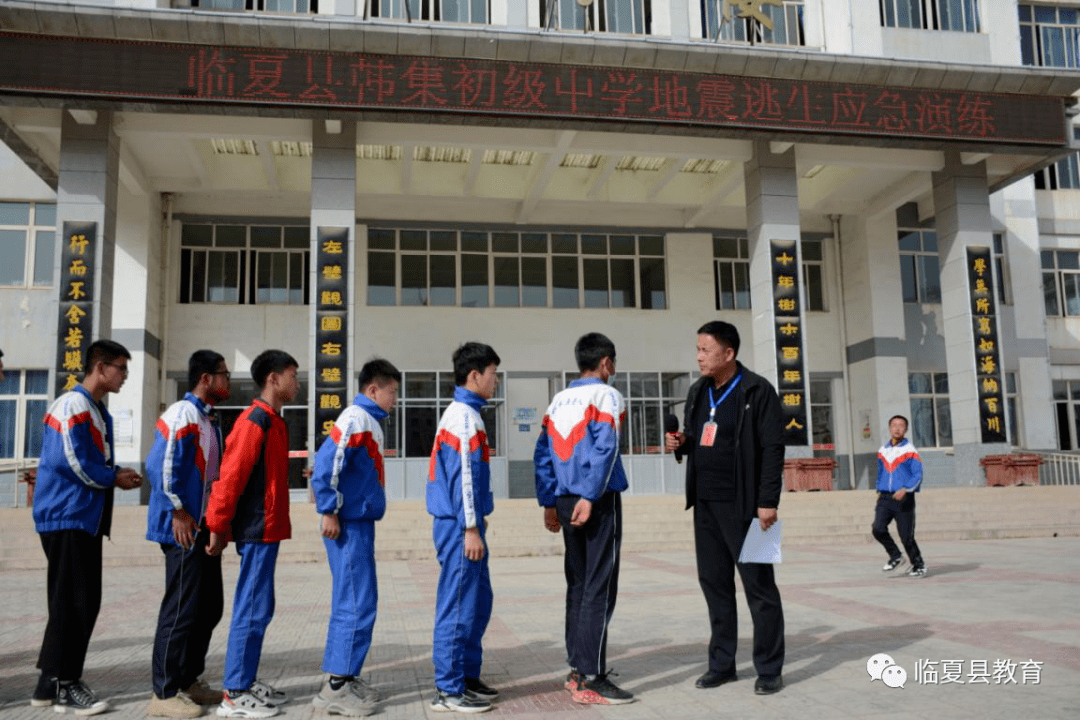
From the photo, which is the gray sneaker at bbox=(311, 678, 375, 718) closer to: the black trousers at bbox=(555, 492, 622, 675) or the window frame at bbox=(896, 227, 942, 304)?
the black trousers at bbox=(555, 492, 622, 675)

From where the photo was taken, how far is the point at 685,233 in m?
22.3

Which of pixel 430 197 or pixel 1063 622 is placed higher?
pixel 430 197

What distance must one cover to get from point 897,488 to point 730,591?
5.20m

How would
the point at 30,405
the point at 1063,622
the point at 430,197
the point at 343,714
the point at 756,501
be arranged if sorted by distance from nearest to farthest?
1. the point at 343,714
2. the point at 756,501
3. the point at 1063,622
4. the point at 30,405
5. the point at 430,197

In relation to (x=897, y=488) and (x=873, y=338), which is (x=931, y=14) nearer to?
(x=873, y=338)

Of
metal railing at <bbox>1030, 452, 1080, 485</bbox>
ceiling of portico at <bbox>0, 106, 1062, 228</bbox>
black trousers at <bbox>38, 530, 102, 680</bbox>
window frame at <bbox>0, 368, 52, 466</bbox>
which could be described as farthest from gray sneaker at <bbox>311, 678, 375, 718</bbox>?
metal railing at <bbox>1030, 452, 1080, 485</bbox>

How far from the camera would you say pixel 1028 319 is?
22859 millimetres

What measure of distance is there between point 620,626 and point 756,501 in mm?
2021

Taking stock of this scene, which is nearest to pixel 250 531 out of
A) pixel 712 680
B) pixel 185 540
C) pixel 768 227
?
pixel 185 540

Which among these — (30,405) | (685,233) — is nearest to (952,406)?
(685,233)

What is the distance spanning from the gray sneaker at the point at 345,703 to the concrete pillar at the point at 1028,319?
21.8 m

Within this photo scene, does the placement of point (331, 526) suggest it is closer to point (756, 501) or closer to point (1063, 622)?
point (756, 501)

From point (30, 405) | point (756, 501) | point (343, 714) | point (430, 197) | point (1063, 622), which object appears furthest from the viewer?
point (430, 197)

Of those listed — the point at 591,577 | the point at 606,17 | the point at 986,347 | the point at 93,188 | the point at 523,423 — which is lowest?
the point at 591,577
